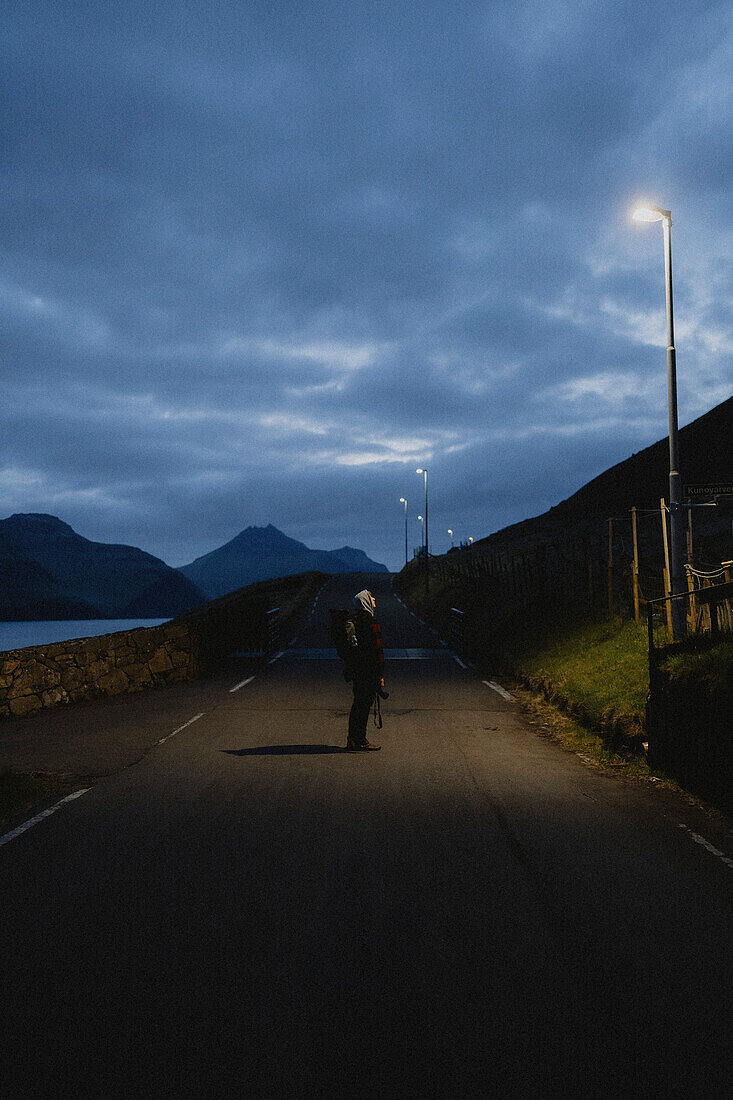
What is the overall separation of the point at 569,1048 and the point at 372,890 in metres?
1.90

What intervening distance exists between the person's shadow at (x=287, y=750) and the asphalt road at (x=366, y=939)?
3.20 feet

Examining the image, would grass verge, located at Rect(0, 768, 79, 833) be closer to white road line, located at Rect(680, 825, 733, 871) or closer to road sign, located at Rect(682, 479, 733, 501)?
white road line, located at Rect(680, 825, 733, 871)

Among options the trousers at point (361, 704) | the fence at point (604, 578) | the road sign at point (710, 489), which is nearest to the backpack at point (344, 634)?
the trousers at point (361, 704)

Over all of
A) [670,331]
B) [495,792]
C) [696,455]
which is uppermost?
[696,455]

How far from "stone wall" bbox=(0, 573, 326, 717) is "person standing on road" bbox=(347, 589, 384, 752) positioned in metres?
7.11

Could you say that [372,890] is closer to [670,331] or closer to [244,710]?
[244,710]

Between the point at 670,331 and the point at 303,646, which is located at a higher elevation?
the point at 670,331

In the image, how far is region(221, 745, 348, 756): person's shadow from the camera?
30.6 feet

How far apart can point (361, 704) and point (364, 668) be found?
477 mm

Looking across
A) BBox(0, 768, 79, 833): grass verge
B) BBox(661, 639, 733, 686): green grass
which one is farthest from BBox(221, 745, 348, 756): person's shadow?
BBox(661, 639, 733, 686): green grass

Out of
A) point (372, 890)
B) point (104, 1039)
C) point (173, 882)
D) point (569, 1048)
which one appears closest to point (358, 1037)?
point (569, 1048)

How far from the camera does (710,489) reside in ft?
38.6

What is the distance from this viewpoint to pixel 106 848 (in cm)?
569

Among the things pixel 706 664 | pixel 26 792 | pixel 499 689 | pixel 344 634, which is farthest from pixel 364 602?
pixel 499 689
